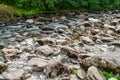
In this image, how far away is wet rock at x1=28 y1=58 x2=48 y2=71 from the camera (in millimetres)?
12242

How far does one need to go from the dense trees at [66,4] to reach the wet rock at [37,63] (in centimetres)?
2075

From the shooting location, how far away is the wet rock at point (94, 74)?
35.6 ft

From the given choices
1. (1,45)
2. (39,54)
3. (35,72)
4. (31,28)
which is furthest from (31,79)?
(31,28)

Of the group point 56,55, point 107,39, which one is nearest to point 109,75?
point 56,55

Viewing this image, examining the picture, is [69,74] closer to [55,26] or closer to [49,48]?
[49,48]

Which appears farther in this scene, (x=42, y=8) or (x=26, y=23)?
(x=42, y=8)

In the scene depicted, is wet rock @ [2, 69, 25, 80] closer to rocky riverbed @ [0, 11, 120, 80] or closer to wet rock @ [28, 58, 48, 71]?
rocky riverbed @ [0, 11, 120, 80]

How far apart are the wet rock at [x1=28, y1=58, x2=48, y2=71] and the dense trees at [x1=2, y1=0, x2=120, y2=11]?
2075 centimetres

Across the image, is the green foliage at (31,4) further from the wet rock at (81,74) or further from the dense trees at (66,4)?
the wet rock at (81,74)

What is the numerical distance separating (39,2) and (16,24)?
34.9 feet

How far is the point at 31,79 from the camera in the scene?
1109 cm

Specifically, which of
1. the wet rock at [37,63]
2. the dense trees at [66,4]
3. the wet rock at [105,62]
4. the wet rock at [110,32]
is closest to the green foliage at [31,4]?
the dense trees at [66,4]

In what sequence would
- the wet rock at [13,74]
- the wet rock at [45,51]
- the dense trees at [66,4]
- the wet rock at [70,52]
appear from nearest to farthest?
the wet rock at [13,74], the wet rock at [70,52], the wet rock at [45,51], the dense trees at [66,4]

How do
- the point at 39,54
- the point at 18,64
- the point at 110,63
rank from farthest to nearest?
the point at 39,54 < the point at 18,64 < the point at 110,63
